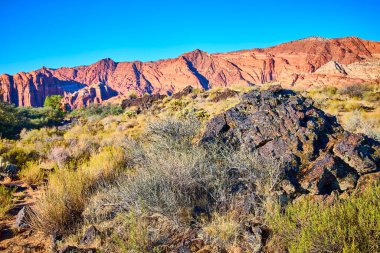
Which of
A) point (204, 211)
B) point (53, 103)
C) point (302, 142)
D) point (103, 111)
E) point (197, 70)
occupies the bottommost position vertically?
point (204, 211)

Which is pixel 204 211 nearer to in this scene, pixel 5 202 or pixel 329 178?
pixel 329 178

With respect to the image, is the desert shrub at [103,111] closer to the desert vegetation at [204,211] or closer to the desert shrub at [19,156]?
the desert shrub at [19,156]

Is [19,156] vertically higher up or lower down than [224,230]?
higher up

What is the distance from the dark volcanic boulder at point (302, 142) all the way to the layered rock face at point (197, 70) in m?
77.1

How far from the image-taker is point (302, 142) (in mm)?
4301

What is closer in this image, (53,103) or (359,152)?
(359,152)

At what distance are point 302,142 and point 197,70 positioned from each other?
4978 inches

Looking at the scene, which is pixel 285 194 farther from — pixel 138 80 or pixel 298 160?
pixel 138 80

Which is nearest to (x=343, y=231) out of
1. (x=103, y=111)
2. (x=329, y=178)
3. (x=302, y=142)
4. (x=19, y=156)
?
(x=329, y=178)

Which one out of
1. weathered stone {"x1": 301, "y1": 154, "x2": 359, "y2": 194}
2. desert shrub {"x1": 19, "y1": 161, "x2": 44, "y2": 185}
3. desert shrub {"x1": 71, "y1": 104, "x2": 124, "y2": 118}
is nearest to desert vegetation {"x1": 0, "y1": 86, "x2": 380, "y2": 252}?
weathered stone {"x1": 301, "y1": 154, "x2": 359, "y2": 194}

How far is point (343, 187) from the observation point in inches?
138

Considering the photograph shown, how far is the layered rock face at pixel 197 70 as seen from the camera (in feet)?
283

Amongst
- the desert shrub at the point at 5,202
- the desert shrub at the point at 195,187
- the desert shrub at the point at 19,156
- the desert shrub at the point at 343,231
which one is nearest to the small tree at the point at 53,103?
the desert shrub at the point at 19,156

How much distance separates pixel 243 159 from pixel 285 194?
2.90 feet
